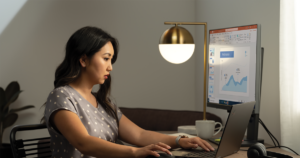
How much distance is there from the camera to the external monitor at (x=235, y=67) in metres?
1.43

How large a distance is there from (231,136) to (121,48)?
2.15 meters

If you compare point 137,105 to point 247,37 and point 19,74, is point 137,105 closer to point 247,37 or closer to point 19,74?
point 19,74

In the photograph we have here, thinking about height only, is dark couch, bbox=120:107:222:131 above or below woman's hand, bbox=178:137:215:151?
below

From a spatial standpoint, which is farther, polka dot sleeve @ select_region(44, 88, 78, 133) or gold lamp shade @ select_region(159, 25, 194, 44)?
gold lamp shade @ select_region(159, 25, 194, 44)

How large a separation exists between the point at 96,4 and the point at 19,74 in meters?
1.07

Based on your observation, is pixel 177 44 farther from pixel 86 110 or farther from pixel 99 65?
pixel 86 110

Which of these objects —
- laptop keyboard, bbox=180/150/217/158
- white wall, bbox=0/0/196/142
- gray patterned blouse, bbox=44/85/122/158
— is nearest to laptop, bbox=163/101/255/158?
laptop keyboard, bbox=180/150/217/158

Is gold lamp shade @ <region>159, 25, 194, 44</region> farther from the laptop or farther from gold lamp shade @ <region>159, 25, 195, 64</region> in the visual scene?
the laptop

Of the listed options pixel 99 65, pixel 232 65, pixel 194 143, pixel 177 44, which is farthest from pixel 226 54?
pixel 99 65

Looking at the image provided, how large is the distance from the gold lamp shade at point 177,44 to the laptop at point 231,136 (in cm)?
55

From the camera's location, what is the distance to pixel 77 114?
50.5 inches

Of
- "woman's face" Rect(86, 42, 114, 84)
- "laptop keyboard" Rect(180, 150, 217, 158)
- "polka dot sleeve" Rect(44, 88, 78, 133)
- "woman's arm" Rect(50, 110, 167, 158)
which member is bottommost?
"laptop keyboard" Rect(180, 150, 217, 158)

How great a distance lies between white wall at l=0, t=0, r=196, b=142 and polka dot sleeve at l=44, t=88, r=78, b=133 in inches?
74.6

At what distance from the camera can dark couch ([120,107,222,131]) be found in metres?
2.38
